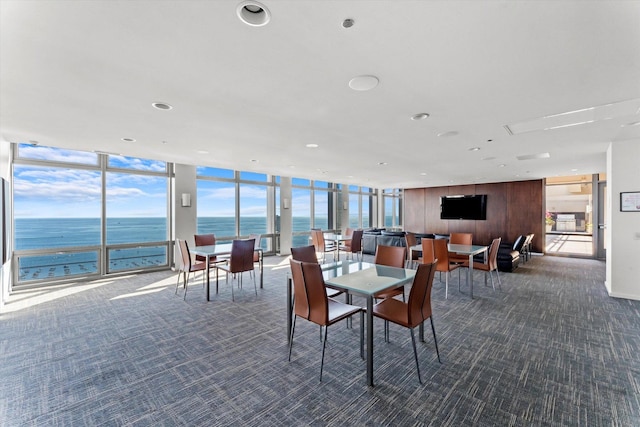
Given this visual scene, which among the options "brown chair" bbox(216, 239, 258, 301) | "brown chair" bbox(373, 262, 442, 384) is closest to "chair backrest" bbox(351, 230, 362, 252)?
"brown chair" bbox(216, 239, 258, 301)

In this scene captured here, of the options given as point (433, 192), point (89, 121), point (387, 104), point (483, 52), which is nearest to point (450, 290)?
point (387, 104)

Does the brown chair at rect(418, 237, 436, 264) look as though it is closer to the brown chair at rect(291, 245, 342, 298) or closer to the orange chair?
the orange chair

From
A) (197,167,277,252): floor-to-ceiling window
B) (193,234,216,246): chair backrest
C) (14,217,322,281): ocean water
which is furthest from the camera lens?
(197,167,277,252): floor-to-ceiling window

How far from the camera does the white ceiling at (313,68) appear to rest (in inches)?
60.4

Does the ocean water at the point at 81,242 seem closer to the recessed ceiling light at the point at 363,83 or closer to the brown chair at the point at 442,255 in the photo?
the brown chair at the point at 442,255

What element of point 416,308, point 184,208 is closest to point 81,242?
point 184,208

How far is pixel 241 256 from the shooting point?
459cm

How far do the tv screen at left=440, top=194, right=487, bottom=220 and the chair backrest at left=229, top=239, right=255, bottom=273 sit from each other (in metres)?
9.32

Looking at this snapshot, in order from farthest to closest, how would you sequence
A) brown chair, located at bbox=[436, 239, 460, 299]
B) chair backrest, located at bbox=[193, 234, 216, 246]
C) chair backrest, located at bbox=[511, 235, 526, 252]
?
chair backrest, located at bbox=[511, 235, 526, 252] < chair backrest, located at bbox=[193, 234, 216, 246] < brown chair, located at bbox=[436, 239, 460, 299]

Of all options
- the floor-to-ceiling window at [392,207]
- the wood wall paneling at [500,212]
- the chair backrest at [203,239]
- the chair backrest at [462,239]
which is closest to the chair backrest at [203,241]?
the chair backrest at [203,239]

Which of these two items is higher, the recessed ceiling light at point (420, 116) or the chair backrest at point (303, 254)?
the recessed ceiling light at point (420, 116)

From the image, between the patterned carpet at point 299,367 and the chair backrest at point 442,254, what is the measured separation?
632 millimetres

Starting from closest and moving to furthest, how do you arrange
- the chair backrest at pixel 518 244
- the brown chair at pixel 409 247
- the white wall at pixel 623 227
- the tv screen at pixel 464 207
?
1. the white wall at pixel 623 227
2. the brown chair at pixel 409 247
3. the chair backrest at pixel 518 244
4. the tv screen at pixel 464 207

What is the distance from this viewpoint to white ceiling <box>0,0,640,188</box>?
1.54 m
